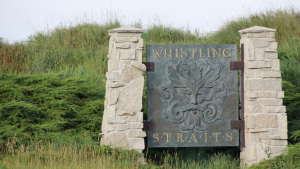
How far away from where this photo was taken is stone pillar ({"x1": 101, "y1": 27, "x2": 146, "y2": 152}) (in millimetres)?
5273

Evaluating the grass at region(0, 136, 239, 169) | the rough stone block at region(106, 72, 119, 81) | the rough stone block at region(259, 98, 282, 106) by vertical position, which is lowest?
the grass at region(0, 136, 239, 169)

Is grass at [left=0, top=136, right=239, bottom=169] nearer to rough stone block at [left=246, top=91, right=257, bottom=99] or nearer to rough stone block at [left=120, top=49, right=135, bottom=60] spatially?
rough stone block at [left=120, top=49, right=135, bottom=60]

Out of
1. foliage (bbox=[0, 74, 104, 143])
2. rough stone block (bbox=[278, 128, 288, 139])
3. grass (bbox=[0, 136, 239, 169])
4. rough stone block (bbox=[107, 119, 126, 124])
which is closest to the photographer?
grass (bbox=[0, 136, 239, 169])

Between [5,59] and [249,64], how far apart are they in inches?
315

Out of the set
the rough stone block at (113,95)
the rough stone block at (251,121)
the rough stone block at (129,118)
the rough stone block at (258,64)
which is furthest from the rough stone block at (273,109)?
the rough stone block at (113,95)

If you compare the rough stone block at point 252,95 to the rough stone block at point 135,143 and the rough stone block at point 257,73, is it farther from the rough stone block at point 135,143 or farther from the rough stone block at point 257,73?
the rough stone block at point 135,143

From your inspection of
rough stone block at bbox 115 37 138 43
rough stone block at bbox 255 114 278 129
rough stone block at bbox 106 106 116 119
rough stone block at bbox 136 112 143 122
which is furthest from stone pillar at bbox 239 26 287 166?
rough stone block at bbox 106 106 116 119

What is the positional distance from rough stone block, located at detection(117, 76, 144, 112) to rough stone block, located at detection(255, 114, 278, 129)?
219 cm

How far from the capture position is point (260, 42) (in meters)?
5.42

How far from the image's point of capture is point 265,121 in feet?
17.7

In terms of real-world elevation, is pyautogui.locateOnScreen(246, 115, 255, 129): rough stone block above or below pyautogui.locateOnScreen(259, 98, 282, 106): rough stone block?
below

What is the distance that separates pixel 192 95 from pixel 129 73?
126 centimetres

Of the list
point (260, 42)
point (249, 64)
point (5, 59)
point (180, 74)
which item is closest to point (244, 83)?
point (249, 64)

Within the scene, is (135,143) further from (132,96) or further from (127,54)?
(127,54)
